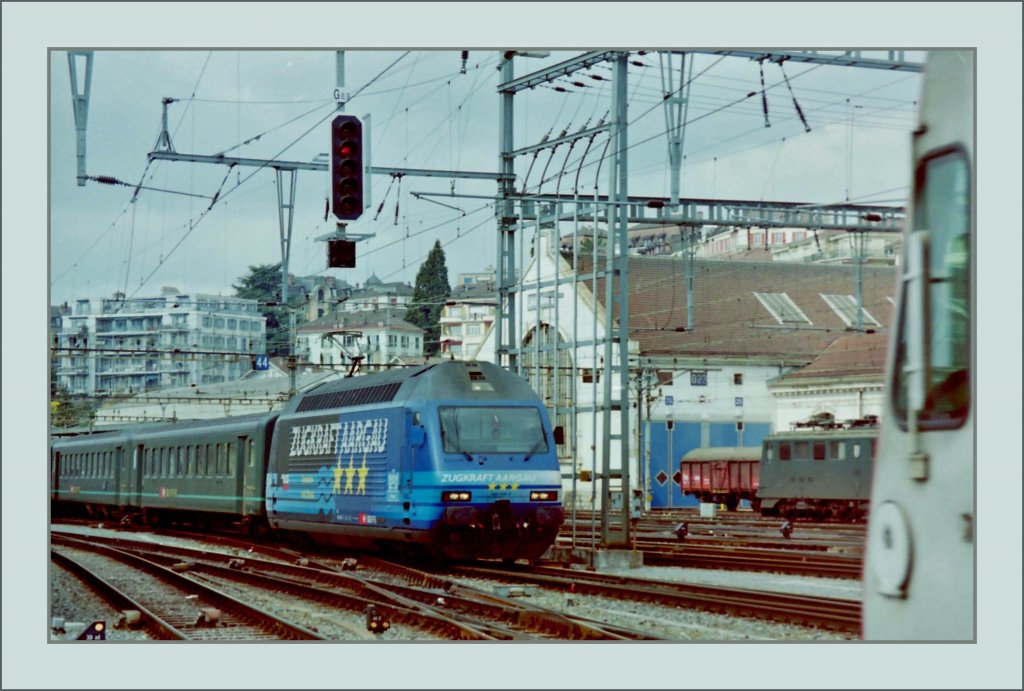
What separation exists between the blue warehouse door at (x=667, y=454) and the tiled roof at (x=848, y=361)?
14.1 meters

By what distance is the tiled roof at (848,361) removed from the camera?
20.3m

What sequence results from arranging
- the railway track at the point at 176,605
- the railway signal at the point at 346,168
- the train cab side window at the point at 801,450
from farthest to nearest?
the train cab side window at the point at 801,450
the railway signal at the point at 346,168
the railway track at the point at 176,605

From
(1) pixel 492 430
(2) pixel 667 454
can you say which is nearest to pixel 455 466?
(1) pixel 492 430

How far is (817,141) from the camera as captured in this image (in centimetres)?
1673

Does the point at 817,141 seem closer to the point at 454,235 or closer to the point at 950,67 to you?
the point at 454,235

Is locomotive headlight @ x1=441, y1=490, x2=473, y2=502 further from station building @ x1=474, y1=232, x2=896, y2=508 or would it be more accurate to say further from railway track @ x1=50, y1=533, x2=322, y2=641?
railway track @ x1=50, y1=533, x2=322, y2=641

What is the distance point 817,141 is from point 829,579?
5.58 m

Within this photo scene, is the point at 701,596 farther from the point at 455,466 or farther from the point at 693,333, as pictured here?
the point at 693,333

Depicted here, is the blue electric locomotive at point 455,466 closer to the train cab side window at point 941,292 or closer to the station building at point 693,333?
the station building at point 693,333

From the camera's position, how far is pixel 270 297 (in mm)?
22000

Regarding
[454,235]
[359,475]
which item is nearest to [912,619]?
[359,475]

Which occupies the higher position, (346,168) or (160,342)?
(346,168)

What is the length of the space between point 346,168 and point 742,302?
452 inches

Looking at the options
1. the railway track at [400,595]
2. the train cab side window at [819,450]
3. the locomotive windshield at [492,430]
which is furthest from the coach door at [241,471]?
the train cab side window at [819,450]
